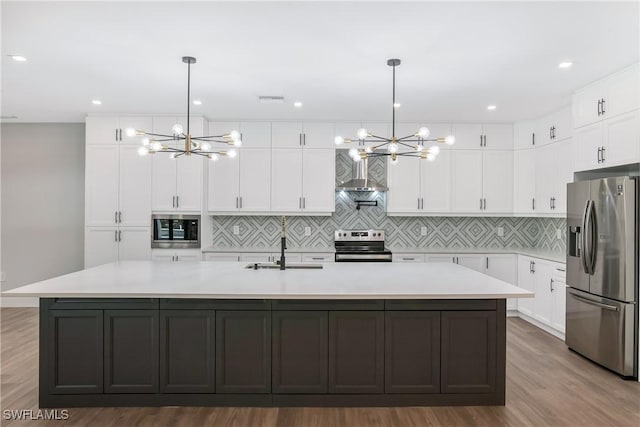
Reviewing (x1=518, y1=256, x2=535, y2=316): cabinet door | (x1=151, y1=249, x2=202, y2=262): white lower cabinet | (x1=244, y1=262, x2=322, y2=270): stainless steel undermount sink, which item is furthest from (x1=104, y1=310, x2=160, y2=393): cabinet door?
(x1=518, y1=256, x2=535, y2=316): cabinet door

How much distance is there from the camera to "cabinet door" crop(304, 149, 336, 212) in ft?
18.5

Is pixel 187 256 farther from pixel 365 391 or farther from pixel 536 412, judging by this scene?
pixel 536 412

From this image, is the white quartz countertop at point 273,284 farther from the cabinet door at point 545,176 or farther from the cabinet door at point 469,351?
the cabinet door at point 545,176

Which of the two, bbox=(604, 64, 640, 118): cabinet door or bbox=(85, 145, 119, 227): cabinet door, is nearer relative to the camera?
bbox=(604, 64, 640, 118): cabinet door

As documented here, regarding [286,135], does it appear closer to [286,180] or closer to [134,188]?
[286,180]

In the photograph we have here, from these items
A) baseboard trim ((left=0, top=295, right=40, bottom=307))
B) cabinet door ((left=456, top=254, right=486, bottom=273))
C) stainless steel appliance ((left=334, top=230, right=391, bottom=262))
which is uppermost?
stainless steel appliance ((left=334, top=230, right=391, bottom=262))

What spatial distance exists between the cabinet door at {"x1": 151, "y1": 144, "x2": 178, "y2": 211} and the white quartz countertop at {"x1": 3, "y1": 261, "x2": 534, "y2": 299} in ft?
5.42

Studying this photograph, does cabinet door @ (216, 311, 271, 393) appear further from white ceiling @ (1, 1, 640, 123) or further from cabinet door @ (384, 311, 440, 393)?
white ceiling @ (1, 1, 640, 123)

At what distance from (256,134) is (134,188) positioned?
1746 mm

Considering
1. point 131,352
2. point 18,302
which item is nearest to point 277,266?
point 131,352

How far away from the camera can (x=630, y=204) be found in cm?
341

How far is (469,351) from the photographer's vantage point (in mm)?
2932

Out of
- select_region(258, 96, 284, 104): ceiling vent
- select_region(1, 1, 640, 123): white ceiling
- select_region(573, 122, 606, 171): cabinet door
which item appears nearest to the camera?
select_region(1, 1, 640, 123): white ceiling

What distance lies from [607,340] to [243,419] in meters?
3.16
